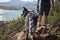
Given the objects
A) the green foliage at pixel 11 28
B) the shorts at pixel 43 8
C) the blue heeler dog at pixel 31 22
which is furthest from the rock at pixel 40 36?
the green foliage at pixel 11 28

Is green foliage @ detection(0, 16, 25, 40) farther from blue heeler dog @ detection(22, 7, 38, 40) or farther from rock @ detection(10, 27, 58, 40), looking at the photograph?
blue heeler dog @ detection(22, 7, 38, 40)

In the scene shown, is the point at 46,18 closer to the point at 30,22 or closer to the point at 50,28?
the point at 50,28

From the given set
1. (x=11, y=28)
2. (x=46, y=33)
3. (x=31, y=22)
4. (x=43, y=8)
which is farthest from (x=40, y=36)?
(x=11, y=28)

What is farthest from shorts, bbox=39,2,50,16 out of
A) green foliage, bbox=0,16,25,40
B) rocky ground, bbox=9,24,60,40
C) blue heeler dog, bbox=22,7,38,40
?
green foliage, bbox=0,16,25,40

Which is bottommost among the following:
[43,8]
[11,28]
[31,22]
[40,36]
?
[11,28]

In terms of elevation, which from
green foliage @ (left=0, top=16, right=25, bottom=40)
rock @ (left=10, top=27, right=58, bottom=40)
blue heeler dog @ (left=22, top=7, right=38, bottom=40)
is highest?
blue heeler dog @ (left=22, top=7, right=38, bottom=40)

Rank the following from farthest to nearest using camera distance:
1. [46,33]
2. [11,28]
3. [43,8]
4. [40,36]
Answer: [11,28], [43,8], [46,33], [40,36]

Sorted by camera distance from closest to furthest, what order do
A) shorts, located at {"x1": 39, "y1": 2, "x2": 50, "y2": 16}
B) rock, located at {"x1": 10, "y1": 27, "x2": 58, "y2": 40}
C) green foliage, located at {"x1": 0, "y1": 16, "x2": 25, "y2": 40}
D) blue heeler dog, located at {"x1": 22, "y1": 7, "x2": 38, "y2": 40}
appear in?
1. blue heeler dog, located at {"x1": 22, "y1": 7, "x2": 38, "y2": 40}
2. rock, located at {"x1": 10, "y1": 27, "x2": 58, "y2": 40}
3. shorts, located at {"x1": 39, "y1": 2, "x2": 50, "y2": 16}
4. green foliage, located at {"x1": 0, "y1": 16, "x2": 25, "y2": 40}

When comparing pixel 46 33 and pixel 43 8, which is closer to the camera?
pixel 46 33

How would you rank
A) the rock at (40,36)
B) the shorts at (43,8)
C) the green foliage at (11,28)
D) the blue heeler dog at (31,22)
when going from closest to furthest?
the blue heeler dog at (31,22) < the rock at (40,36) < the shorts at (43,8) < the green foliage at (11,28)

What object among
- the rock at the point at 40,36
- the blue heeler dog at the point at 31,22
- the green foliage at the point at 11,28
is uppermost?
the blue heeler dog at the point at 31,22

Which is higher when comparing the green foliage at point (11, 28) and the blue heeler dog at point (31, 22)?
the blue heeler dog at point (31, 22)

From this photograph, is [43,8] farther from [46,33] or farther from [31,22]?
[31,22]

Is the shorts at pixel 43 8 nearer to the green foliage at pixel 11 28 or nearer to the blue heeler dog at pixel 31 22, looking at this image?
the blue heeler dog at pixel 31 22
